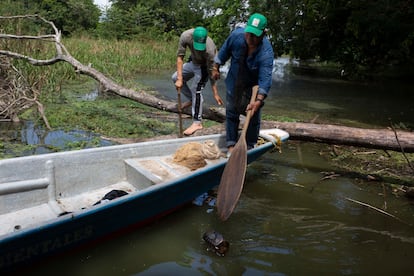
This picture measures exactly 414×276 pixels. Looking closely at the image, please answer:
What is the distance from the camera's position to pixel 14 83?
7.05 m

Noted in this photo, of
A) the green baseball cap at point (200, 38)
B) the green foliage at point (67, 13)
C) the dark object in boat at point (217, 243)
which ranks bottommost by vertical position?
the dark object in boat at point (217, 243)

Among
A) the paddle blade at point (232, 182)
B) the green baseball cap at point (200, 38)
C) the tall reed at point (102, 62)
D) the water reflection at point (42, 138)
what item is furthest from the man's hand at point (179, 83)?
the tall reed at point (102, 62)

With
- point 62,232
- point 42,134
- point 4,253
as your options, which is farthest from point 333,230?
point 42,134

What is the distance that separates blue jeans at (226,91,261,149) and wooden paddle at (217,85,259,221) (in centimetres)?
61

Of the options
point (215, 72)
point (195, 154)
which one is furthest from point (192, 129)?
point (195, 154)

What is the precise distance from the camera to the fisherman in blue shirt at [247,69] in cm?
423

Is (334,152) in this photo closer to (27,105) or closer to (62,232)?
(62,232)

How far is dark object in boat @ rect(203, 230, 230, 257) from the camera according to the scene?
3.63 m

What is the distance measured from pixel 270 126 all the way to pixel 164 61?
1106 centimetres

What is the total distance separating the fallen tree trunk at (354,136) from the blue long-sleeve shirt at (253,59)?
152cm

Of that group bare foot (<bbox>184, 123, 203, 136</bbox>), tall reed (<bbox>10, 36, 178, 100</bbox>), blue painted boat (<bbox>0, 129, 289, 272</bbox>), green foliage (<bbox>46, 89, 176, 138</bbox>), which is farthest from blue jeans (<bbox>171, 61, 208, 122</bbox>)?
tall reed (<bbox>10, 36, 178, 100</bbox>)

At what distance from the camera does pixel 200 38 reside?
527 cm

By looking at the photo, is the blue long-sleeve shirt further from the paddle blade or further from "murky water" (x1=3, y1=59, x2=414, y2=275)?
"murky water" (x1=3, y1=59, x2=414, y2=275)

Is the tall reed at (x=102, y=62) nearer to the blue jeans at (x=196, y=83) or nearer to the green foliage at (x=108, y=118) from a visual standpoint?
the green foliage at (x=108, y=118)
